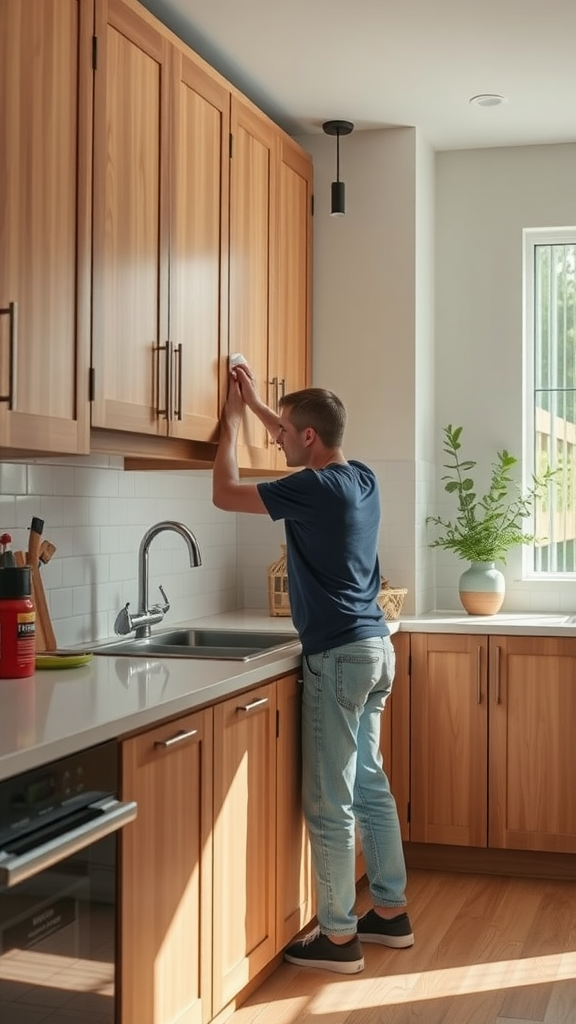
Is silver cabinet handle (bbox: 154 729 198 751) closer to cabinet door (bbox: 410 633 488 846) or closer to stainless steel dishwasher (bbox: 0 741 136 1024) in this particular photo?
stainless steel dishwasher (bbox: 0 741 136 1024)

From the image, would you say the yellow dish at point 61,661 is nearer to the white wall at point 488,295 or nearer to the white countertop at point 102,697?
the white countertop at point 102,697

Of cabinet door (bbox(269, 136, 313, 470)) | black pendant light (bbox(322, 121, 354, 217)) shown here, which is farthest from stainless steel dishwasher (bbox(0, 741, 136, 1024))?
black pendant light (bbox(322, 121, 354, 217))

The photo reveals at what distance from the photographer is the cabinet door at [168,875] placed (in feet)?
7.66

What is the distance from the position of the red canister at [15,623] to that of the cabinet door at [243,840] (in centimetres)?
46

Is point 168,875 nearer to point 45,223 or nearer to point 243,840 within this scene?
point 243,840

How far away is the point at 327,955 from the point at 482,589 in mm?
1634

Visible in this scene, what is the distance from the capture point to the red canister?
8.39 feet

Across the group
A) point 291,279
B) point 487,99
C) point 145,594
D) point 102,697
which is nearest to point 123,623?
point 145,594

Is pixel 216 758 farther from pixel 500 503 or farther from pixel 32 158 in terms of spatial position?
pixel 500 503

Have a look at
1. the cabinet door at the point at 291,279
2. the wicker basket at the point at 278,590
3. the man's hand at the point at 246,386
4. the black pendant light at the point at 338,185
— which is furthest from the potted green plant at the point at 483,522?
the man's hand at the point at 246,386

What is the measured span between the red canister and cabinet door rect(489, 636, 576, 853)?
6.67 ft

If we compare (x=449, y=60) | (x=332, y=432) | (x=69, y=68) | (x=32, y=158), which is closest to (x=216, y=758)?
(x=332, y=432)

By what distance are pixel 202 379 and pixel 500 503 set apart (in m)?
1.86

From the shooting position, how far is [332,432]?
336 cm
